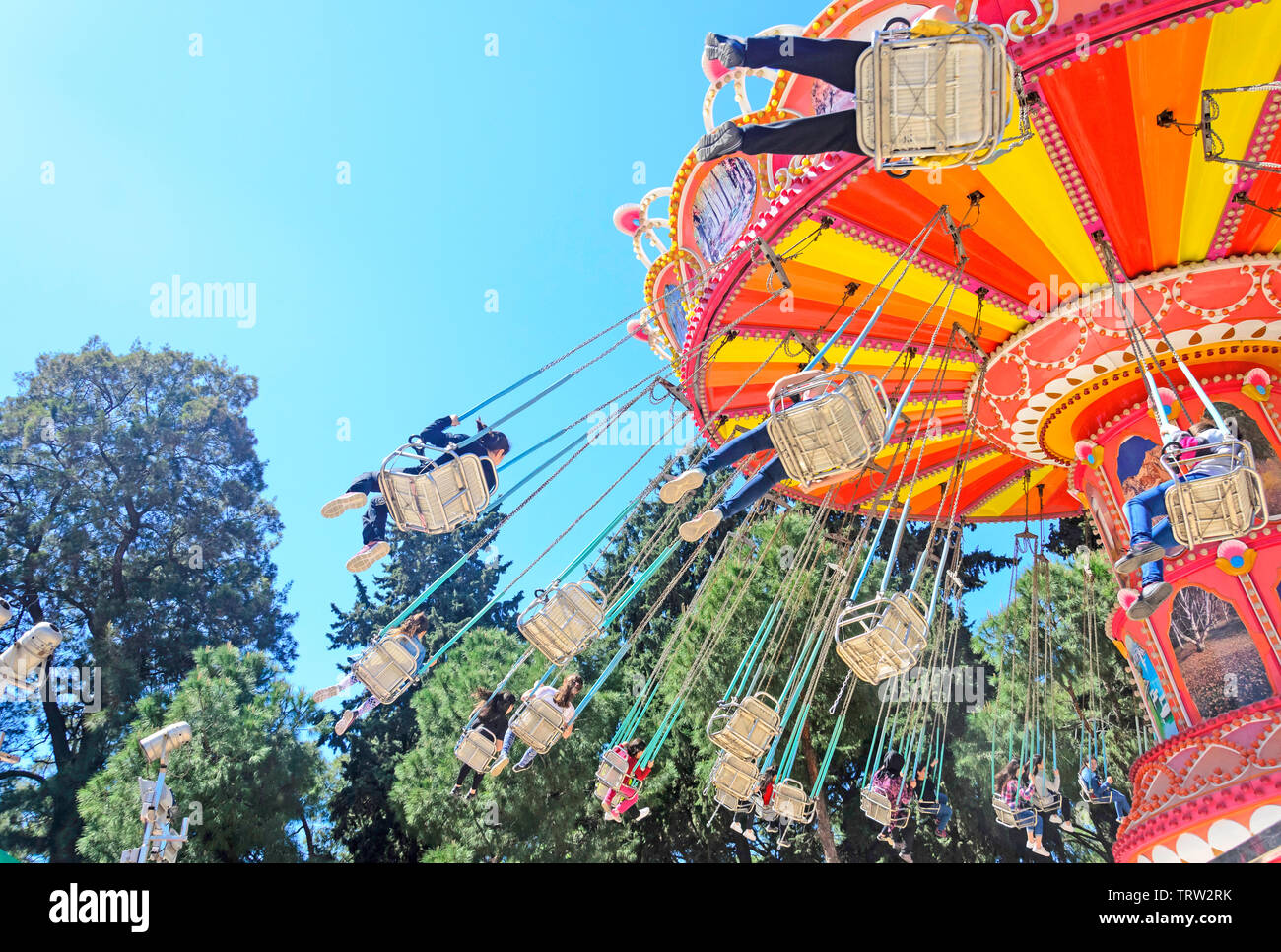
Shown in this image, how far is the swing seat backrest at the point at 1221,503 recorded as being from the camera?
4672 mm

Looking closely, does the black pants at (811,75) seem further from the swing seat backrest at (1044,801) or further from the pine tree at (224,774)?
the pine tree at (224,774)

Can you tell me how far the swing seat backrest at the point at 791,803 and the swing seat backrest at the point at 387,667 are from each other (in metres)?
3.67

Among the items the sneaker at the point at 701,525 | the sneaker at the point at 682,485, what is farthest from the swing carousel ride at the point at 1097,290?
the sneaker at the point at 701,525

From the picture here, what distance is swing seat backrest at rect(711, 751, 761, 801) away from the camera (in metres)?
7.73

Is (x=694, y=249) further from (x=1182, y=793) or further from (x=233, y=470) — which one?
(x=233, y=470)

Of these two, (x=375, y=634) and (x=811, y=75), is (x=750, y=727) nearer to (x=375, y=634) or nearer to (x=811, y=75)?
(x=811, y=75)

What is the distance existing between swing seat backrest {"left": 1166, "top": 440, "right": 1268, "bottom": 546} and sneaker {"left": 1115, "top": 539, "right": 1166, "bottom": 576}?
23 centimetres

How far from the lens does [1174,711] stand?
262 inches

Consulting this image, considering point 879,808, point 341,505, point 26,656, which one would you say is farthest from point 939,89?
point 879,808

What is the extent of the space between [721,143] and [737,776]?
5272 millimetres

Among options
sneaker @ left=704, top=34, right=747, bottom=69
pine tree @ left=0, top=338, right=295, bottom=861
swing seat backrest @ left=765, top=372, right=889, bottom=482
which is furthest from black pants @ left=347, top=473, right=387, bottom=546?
pine tree @ left=0, top=338, right=295, bottom=861

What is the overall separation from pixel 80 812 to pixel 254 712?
2760 mm
